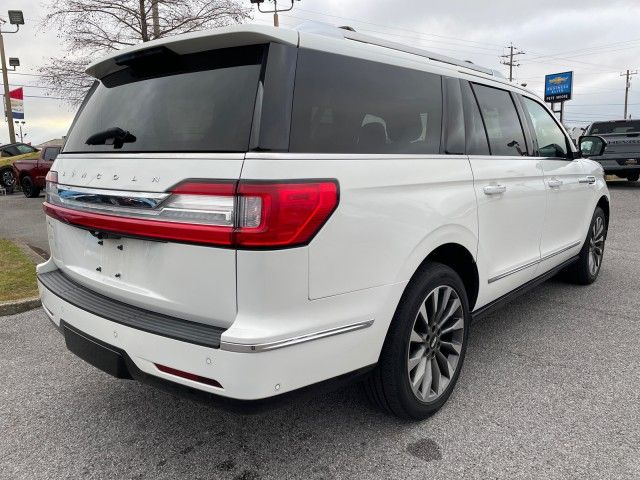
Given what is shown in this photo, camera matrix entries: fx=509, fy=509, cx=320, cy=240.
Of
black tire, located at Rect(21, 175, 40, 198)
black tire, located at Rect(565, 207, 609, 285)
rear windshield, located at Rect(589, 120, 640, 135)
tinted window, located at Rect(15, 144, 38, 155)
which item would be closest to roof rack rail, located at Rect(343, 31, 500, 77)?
black tire, located at Rect(565, 207, 609, 285)

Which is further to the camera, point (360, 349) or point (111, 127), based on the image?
point (111, 127)

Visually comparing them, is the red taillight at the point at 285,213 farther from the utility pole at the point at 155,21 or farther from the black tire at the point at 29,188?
the black tire at the point at 29,188

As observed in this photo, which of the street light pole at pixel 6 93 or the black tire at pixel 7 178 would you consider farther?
the street light pole at pixel 6 93

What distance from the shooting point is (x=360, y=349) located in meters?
2.09

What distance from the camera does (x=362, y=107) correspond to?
2.26 m

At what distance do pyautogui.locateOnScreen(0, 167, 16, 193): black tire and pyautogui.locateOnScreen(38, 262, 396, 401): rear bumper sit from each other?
20509 mm

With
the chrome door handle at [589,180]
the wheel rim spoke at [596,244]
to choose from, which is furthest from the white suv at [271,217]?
the wheel rim spoke at [596,244]

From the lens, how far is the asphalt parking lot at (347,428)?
7.46ft

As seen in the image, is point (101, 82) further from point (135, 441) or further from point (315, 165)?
point (135, 441)

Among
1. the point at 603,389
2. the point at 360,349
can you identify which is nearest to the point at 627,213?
the point at 603,389

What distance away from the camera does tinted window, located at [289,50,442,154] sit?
78.3 inches

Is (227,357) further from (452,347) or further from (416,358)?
(452,347)

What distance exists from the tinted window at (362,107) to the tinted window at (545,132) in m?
1.44

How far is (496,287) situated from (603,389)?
0.82 meters
